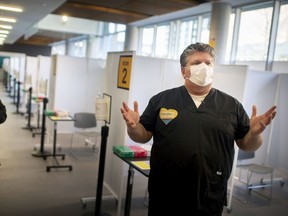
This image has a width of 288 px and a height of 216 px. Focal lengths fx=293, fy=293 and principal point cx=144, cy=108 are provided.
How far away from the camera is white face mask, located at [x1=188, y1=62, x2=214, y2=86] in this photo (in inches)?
66.3

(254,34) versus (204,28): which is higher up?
(204,28)

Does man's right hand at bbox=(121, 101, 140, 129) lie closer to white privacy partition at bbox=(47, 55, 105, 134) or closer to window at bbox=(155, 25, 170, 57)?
white privacy partition at bbox=(47, 55, 105, 134)

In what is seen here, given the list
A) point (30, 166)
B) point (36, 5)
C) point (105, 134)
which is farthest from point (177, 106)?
point (36, 5)

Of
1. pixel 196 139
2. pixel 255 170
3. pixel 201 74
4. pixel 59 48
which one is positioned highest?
pixel 59 48

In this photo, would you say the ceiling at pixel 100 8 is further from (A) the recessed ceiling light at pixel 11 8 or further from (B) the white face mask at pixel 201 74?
(B) the white face mask at pixel 201 74

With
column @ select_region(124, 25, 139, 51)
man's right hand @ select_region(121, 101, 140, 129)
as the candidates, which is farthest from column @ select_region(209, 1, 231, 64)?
man's right hand @ select_region(121, 101, 140, 129)

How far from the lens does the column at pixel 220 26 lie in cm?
593

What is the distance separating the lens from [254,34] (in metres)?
6.10

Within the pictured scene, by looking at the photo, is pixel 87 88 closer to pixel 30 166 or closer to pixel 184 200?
pixel 30 166

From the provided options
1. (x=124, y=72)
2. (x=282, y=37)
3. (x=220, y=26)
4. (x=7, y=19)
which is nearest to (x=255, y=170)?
(x=124, y=72)

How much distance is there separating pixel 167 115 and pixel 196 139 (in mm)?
216

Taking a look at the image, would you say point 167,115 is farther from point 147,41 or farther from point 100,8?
point 147,41

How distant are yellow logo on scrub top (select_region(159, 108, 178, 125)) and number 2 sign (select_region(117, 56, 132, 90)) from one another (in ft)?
4.63

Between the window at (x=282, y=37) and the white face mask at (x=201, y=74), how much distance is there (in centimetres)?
442
